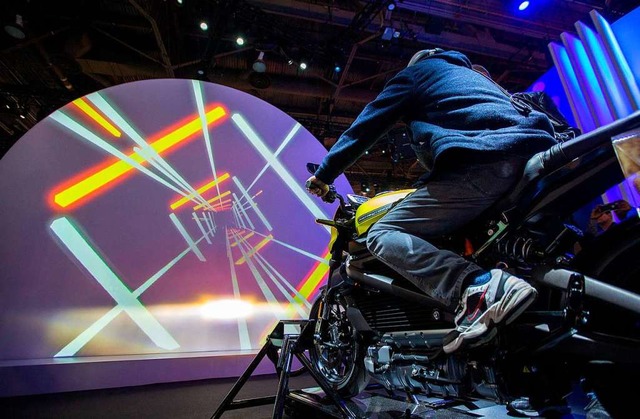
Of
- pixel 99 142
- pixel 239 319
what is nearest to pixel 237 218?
pixel 239 319

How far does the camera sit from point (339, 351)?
2.39m

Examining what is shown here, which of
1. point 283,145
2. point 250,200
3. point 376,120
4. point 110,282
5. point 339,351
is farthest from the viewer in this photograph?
point 283,145

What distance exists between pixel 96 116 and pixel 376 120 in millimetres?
4184

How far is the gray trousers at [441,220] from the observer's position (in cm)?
134

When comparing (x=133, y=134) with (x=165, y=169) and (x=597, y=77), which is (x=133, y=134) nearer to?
(x=165, y=169)

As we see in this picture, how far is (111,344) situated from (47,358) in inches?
22.0

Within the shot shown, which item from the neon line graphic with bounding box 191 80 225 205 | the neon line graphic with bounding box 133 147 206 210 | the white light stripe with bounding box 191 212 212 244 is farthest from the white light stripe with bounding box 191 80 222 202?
the white light stripe with bounding box 191 212 212 244

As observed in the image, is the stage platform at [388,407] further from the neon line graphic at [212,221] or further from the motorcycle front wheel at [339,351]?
the neon line graphic at [212,221]

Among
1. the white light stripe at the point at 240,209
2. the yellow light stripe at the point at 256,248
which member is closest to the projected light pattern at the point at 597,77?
the yellow light stripe at the point at 256,248

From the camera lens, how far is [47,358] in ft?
11.5

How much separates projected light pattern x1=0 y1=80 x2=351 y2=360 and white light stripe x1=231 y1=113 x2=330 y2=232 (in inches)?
0.7

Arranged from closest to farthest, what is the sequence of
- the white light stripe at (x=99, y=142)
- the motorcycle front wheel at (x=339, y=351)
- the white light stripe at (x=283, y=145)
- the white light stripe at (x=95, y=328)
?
Result: the motorcycle front wheel at (x=339, y=351), the white light stripe at (x=95, y=328), the white light stripe at (x=99, y=142), the white light stripe at (x=283, y=145)

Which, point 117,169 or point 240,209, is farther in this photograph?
point 240,209

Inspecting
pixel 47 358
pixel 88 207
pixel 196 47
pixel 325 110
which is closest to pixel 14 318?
pixel 47 358
